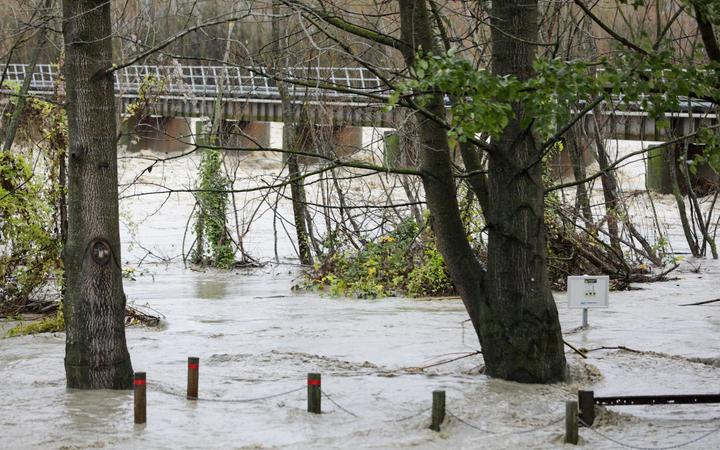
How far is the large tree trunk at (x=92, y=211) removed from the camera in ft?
34.1

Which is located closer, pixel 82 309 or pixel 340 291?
pixel 82 309

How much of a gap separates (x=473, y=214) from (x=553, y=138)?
1064 cm

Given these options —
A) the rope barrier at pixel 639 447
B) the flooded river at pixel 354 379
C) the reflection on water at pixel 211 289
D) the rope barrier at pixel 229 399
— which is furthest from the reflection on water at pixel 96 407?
the reflection on water at pixel 211 289

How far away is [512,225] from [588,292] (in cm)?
317

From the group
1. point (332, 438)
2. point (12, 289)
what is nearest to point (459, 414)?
point (332, 438)

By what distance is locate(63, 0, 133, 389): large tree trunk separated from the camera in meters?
10.4

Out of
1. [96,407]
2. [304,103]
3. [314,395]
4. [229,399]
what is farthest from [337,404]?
[304,103]

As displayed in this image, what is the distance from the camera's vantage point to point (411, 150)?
23578 millimetres

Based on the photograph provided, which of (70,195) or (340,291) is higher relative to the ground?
(70,195)

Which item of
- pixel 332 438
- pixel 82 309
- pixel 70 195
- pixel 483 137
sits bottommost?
pixel 332 438

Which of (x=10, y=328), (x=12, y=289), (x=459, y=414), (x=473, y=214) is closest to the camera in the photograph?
(x=459, y=414)

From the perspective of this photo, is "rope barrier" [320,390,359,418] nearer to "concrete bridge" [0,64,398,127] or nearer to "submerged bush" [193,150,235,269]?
"concrete bridge" [0,64,398,127]

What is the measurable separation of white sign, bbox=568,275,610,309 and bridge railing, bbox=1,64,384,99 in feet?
11.9

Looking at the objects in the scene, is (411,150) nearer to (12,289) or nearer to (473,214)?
(473,214)
